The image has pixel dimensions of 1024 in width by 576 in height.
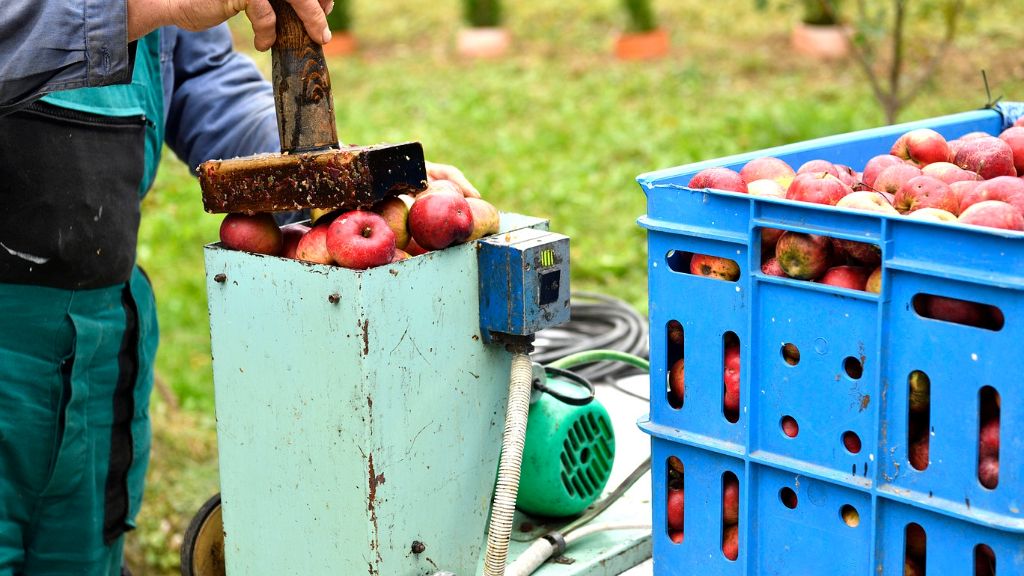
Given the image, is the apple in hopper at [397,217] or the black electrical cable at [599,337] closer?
the apple in hopper at [397,217]

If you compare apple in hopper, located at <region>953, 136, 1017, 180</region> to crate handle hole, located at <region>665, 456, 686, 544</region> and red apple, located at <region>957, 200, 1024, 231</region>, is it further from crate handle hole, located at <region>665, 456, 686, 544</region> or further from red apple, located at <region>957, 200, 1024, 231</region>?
crate handle hole, located at <region>665, 456, 686, 544</region>

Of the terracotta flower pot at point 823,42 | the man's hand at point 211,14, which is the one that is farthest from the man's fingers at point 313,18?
the terracotta flower pot at point 823,42

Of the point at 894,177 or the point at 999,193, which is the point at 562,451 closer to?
the point at 894,177

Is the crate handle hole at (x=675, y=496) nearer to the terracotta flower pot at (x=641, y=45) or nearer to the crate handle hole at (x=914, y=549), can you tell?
the crate handle hole at (x=914, y=549)

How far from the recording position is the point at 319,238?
1.70 metres

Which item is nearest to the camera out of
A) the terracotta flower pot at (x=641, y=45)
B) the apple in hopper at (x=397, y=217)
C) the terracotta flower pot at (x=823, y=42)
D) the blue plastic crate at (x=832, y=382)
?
the blue plastic crate at (x=832, y=382)

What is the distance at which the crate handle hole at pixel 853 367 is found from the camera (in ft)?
4.92

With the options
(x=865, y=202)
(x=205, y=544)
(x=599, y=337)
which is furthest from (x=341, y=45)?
(x=865, y=202)

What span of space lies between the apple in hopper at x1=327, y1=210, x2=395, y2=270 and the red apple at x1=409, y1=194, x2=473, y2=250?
83 millimetres

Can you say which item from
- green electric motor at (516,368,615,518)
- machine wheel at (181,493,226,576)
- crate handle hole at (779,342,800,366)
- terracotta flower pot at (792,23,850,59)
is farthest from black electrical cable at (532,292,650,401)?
terracotta flower pot at (792,23,850,59)

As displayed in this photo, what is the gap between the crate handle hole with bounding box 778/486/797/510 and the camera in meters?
1.62

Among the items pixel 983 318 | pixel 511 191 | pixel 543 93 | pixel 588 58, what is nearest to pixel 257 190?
pixel 983 318

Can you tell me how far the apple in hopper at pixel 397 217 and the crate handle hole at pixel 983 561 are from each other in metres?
0.93

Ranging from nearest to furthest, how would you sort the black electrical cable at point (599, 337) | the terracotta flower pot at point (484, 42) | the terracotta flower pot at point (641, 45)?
the black electrical cable at point (599, 337) → the terracotta flower pot at point (641, 45) → the terracotta flower pot at point (484, 42)
